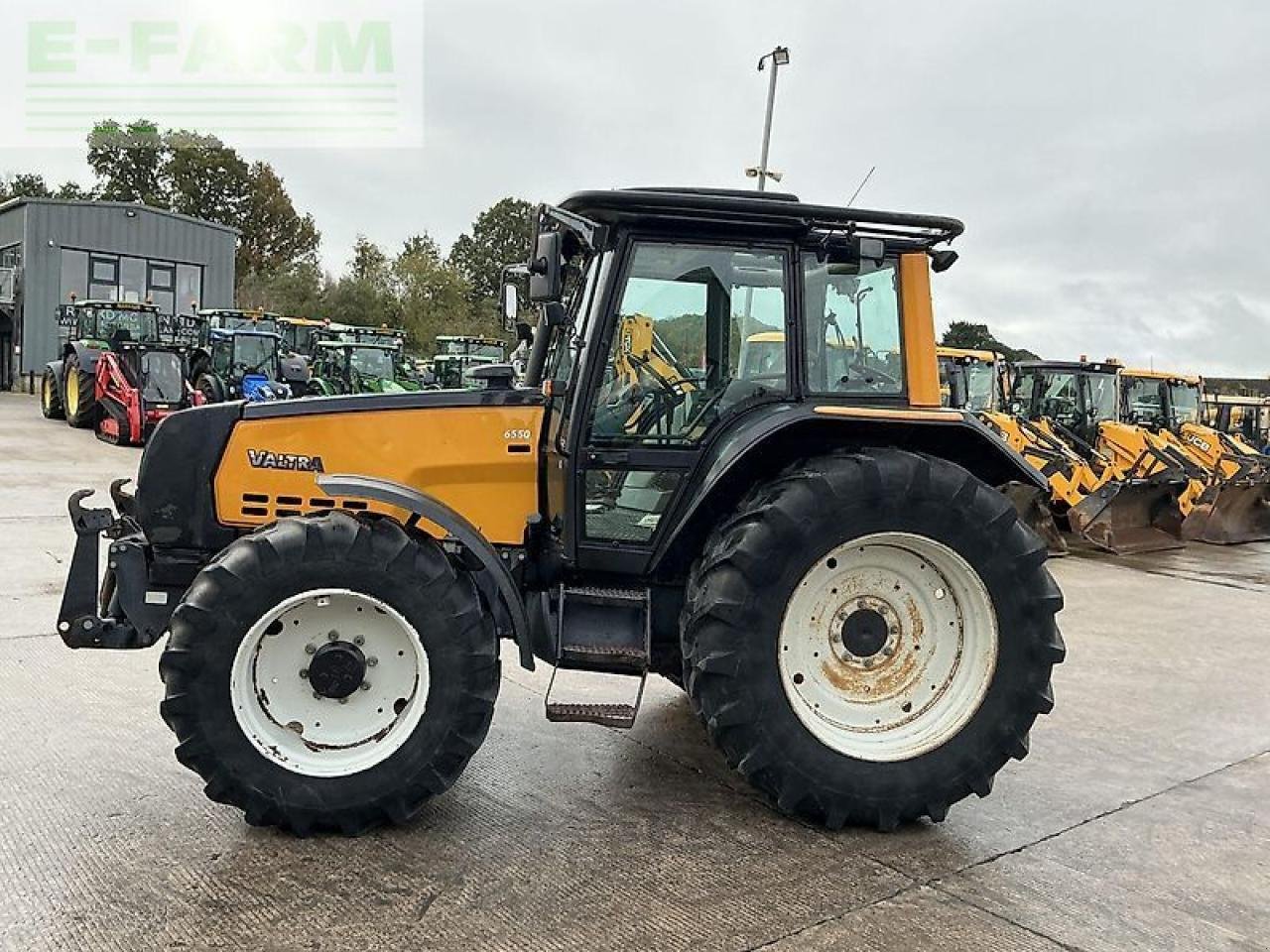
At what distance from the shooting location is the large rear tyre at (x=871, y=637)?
12.1 feet

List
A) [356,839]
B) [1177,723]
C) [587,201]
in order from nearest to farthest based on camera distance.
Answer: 1. [356,839]
2. [587,201]
3. [1177,723]

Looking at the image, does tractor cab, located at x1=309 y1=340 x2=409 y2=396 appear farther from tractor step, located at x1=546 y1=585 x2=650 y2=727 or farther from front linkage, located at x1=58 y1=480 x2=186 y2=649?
tractor step, located at x1=546 y1=585 x2=650 y2=727

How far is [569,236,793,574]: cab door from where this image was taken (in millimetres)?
4004

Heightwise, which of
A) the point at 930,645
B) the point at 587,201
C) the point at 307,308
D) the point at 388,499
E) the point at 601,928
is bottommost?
the point at 601,928

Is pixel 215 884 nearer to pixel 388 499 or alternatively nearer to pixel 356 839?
pixel 356 839

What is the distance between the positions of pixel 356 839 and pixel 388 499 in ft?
3.66

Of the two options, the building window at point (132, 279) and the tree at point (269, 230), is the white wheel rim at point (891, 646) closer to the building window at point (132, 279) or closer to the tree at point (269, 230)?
the building window at point (132, 279)

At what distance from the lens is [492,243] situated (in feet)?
186

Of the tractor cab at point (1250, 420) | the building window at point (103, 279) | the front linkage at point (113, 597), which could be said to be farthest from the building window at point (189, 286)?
the front linkage at point (113, 597)

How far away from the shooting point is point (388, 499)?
3725mm

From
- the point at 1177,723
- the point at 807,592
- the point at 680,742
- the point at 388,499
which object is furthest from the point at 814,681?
the point at 1177,723

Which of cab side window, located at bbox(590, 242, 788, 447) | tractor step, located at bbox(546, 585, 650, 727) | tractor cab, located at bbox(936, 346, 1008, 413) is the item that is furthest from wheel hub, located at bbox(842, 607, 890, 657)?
tractor cab, located at bbox(936, 346, 1008, 413)

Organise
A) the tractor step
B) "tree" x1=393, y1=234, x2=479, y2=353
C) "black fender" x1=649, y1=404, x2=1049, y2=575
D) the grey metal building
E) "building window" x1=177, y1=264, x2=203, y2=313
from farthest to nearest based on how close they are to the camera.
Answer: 1. "tree" x1=393, y1=234, x2=479, y2=353
2. "building window" x1=177, y1=264, x2=203, y2=313
3. the grey metal building
4. the tractor step
5. "black fender" x1=649, y1=404, x2=1049, y2=575

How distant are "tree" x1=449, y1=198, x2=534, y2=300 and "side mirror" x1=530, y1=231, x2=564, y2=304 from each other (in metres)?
52.7
